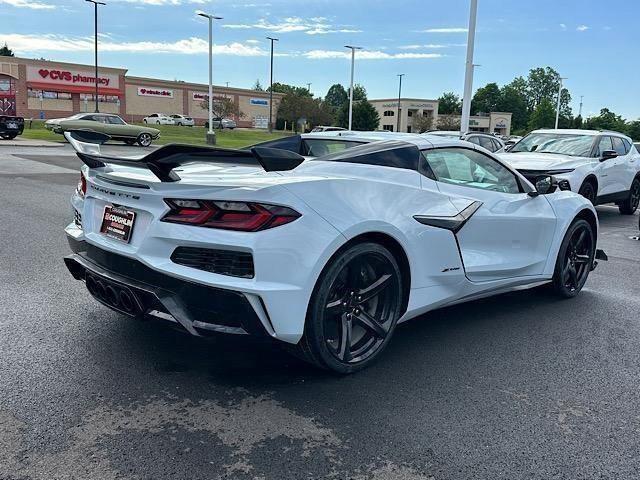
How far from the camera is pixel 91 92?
65438mm

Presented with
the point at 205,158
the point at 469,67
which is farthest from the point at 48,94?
the point at 205,158

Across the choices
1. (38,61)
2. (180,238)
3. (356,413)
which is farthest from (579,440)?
(38,61)

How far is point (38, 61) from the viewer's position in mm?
61469

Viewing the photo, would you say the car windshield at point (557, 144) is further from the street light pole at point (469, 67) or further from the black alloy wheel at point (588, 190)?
the street light pole at point (469, 67)

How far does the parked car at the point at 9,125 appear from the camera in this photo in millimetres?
28453

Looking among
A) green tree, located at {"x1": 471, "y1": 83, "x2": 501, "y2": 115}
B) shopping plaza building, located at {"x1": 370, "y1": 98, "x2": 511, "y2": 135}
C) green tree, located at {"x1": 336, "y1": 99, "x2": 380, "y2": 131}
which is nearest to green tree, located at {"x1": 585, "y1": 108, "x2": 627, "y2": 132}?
shopping plaza building, located at {"x1": 370, "y1": 98, "x2": 511, "y2": 135}

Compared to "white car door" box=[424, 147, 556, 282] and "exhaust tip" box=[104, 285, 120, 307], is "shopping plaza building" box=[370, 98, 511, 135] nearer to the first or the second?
"white car door" box=[424, 147, 556, 282]

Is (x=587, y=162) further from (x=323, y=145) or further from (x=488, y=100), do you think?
(x=488, y=100)

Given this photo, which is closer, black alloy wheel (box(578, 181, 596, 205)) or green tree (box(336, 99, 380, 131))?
black alloy wheel (box(578, 181, 596, 205))

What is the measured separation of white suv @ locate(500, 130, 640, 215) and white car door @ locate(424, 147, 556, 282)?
5.10 meters

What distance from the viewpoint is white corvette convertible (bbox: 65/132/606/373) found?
300 cm

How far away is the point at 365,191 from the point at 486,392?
1391 mm

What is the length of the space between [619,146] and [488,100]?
131375 mm

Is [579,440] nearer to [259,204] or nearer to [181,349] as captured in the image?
[259,204]
